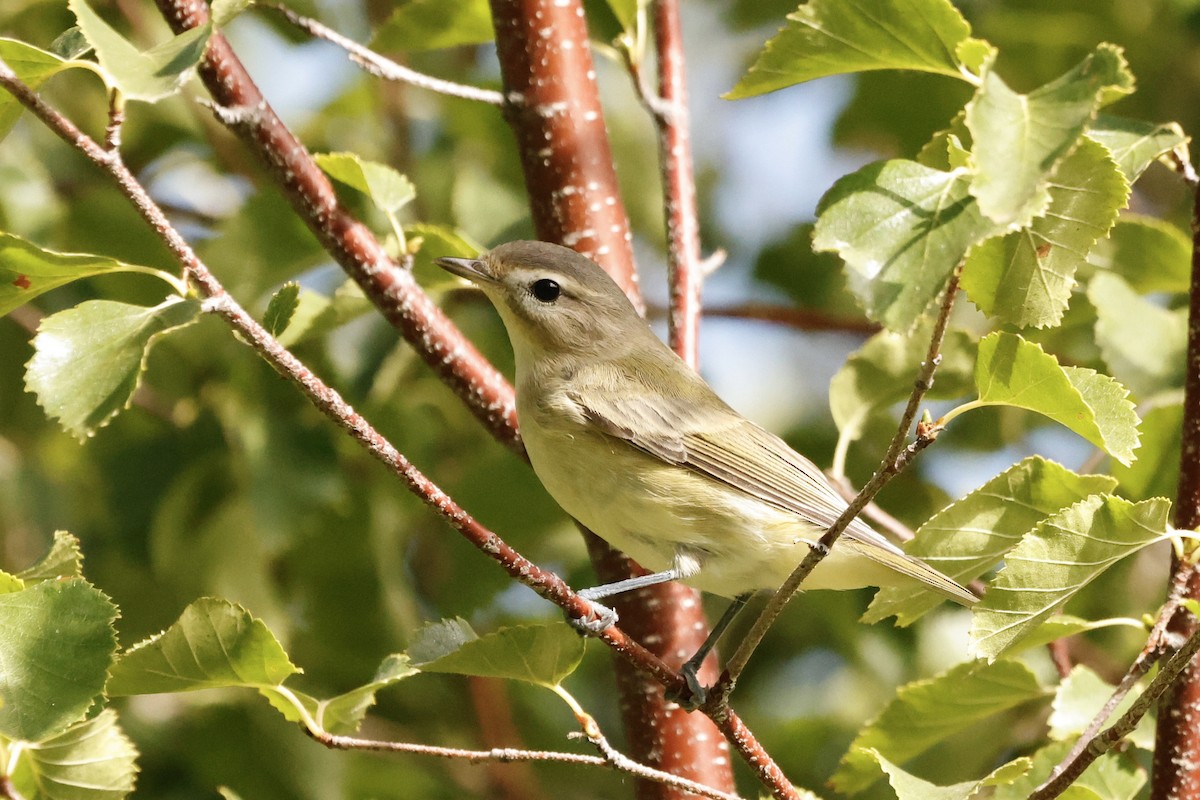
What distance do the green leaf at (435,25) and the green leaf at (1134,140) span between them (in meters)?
1.52

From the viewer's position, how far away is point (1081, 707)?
2408 millimetres

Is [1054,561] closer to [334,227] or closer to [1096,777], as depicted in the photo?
A: [1096,777]

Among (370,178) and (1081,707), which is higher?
(370,178)

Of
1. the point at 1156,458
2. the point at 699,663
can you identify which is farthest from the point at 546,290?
the point at 1156,458

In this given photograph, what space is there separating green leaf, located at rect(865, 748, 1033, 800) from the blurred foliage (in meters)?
0.84

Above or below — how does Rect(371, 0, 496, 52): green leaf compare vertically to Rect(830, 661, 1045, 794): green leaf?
above

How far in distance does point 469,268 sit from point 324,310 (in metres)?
0.34

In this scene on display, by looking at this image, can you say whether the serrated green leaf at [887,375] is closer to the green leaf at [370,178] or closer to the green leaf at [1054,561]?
the green leaf at [1054,561]

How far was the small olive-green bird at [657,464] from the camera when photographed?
2.67 meters

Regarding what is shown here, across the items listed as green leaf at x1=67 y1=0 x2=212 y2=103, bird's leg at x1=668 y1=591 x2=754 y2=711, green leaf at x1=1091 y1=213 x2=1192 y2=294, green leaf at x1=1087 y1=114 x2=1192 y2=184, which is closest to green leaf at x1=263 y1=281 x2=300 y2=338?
green leaf at x1=67 y1=0 x2=212 y2=103

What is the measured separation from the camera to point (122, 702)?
3.53 metres

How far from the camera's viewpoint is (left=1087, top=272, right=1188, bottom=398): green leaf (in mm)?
2803

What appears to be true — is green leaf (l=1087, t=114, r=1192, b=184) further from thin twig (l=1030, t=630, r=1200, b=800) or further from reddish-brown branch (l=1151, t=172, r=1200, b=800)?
thin twig (l=1030, t=630, r=1200, b=800)

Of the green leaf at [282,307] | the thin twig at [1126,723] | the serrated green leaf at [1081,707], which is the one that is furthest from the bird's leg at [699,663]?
the green leaf at [282,307]
